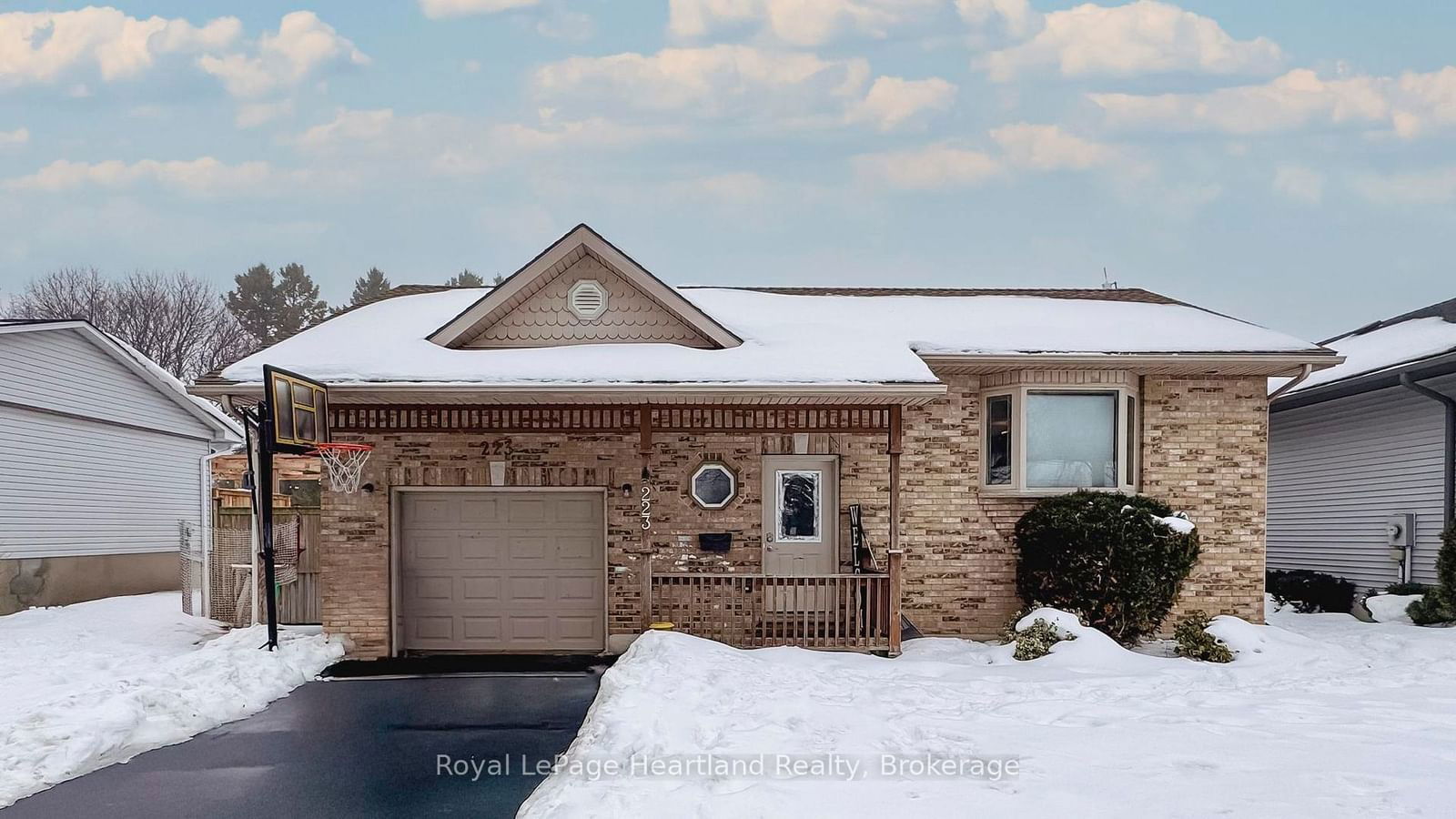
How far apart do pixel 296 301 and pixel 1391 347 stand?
41797 mm

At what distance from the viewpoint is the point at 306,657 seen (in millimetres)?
9422

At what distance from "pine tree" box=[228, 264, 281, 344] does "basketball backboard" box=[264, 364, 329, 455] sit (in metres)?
34.9

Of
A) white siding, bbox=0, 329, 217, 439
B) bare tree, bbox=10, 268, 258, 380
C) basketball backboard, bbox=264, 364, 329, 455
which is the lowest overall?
basketball backboard, bbox=264, 364, 329, 455

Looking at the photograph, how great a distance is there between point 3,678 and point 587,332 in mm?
6653

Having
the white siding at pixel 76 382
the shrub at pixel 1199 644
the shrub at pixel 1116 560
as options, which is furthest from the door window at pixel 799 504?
the white siding at pixel 76 382

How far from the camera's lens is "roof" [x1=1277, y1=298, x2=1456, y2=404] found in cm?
1216

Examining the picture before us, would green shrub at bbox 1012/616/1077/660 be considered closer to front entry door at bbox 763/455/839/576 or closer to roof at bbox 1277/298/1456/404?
front entry door at bbox 763/455/839/576

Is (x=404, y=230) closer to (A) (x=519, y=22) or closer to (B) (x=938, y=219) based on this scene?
(A) (x=519, y=22)

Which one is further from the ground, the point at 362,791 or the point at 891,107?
the point at 891,107

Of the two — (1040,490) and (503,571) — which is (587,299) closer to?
(503,571)

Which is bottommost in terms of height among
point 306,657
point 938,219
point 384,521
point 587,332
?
point 306,657

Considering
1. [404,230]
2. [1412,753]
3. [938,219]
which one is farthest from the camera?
[404,230]

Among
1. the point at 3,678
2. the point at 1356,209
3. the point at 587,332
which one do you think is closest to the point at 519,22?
the point at 587,332

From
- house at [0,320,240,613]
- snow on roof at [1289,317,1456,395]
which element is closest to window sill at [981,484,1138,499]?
snow on roof at [1289,317,1456,395]
